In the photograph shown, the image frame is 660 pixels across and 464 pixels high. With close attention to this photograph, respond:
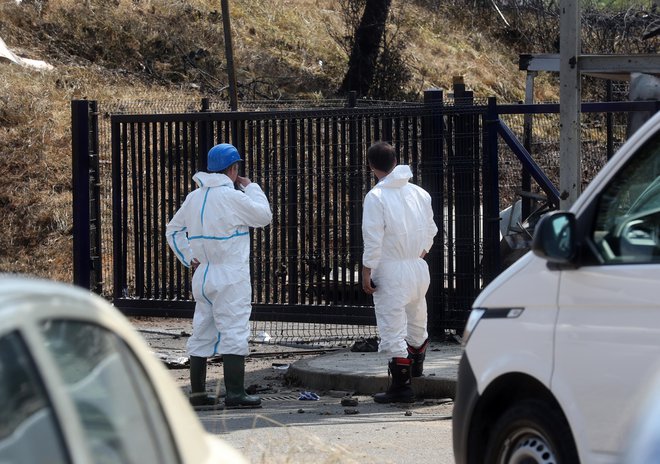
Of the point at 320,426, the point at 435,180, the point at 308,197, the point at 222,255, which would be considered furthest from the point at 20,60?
the point at 320,426

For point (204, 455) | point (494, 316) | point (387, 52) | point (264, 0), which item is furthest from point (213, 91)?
point (204, 455)

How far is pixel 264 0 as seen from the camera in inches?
1089

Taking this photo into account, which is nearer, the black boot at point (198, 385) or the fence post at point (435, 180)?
the black boot at point (198, 385)

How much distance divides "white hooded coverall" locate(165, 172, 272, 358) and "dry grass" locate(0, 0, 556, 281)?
702 cm

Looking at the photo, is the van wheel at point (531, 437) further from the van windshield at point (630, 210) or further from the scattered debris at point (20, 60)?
the scattered debris at point (20, 60)

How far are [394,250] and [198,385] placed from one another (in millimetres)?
1924

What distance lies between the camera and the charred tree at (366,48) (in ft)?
74.0

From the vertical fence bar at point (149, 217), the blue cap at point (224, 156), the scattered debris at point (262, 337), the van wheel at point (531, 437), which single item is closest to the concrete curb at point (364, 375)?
the scattered debris at point (262, 337)

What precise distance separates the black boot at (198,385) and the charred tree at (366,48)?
47.0 feet

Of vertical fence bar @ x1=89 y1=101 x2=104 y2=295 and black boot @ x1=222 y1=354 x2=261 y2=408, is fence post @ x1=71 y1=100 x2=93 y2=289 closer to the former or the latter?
vertical fence bar @ x1=89 y1=101 x2=104 y2=295

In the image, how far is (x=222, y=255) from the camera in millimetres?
8930

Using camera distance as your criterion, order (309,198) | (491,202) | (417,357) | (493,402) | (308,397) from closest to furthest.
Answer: (493,402)
(417,357)
(308,397)
(491,202)
(309,198)

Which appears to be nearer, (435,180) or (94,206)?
(435,180)

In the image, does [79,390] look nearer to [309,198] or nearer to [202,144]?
[309,198]
